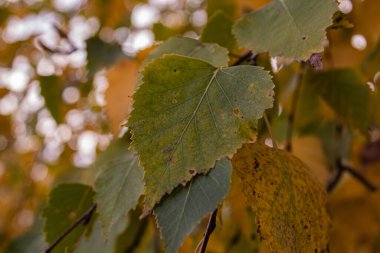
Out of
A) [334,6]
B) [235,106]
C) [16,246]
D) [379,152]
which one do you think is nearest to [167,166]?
[235,106]

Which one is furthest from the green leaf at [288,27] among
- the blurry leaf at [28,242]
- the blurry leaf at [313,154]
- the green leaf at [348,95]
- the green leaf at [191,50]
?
the blurry leaf at [28,242]

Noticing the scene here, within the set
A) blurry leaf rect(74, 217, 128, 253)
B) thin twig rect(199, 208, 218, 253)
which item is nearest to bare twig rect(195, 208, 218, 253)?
thin twig rect(199, 208, 218, 253)

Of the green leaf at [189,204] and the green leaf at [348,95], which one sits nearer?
the green leaf at [189,204]

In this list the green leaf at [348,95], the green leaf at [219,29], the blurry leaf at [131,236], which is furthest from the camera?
the blurry leaf at [131,236]

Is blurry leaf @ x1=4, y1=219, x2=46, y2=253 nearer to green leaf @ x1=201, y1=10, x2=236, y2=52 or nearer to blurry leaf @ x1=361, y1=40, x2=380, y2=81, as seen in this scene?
green leaf @ x1=201, y1=10, x2=236, y2=52

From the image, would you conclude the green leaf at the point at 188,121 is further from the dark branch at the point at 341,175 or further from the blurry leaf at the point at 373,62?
the dark branch at the point at 341,175
